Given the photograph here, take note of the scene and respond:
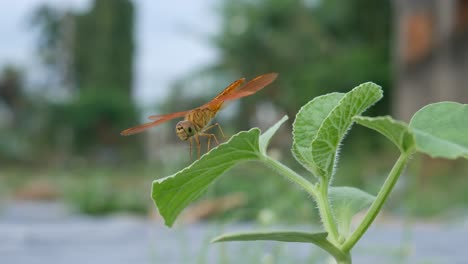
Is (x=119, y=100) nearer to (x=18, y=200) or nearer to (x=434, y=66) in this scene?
(x=18, y=200)

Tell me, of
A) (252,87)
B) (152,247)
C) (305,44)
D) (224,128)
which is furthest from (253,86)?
(305,44)

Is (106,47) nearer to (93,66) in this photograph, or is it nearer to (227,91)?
(93,66)

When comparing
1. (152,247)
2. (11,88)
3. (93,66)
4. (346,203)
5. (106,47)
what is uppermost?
(346,203)

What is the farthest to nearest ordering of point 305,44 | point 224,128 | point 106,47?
point 106,47
point 305,44
point 224,128

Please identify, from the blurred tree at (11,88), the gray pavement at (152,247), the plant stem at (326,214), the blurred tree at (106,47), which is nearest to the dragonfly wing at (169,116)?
the plant stem at (326,214)

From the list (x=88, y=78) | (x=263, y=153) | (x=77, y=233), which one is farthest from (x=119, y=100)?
(x=263, y=153)

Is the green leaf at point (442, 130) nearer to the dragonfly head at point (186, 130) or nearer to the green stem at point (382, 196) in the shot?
the green stem at point (382, 196)

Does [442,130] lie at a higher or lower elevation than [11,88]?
higher
